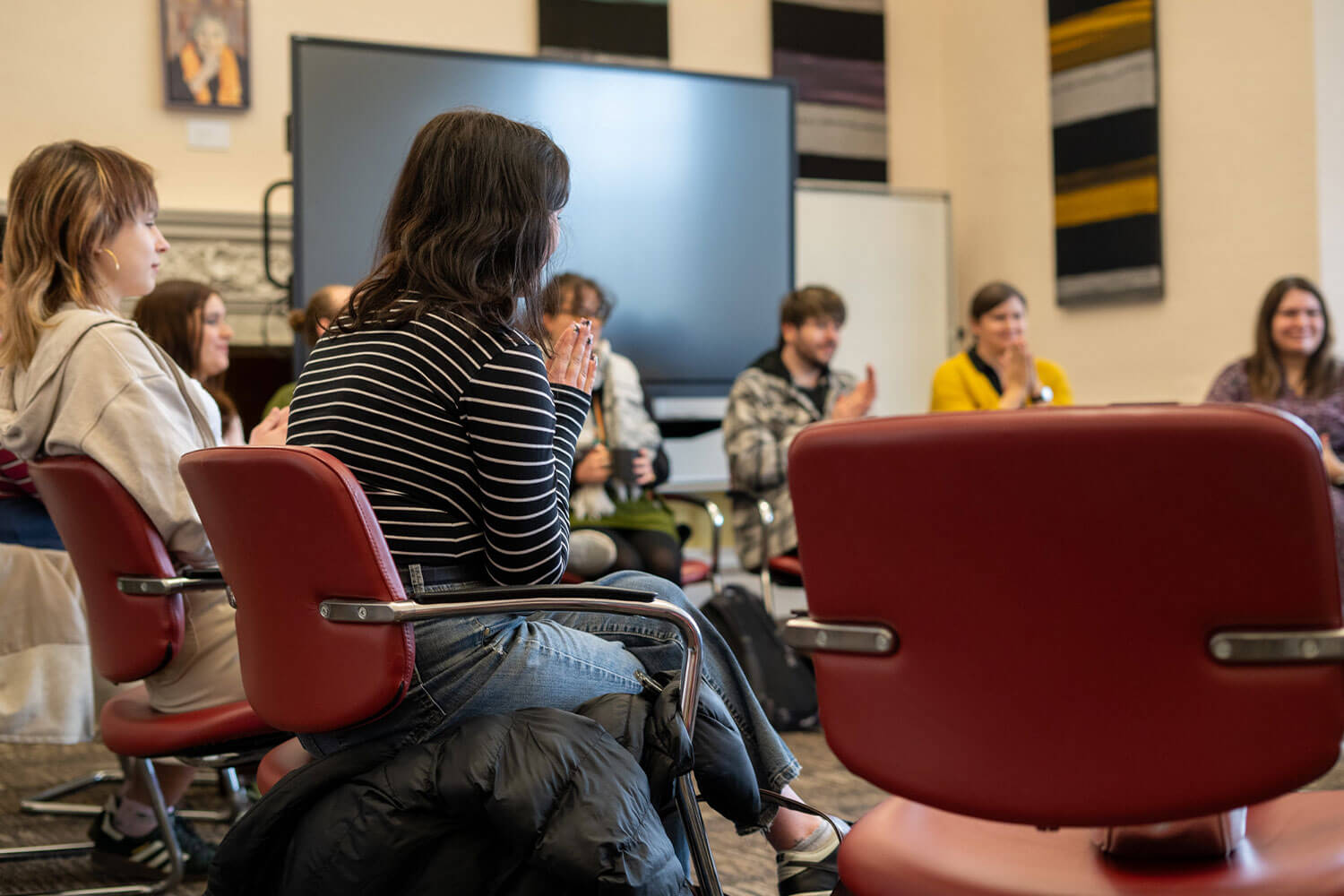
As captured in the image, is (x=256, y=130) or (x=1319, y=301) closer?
(x=1319, y=301)

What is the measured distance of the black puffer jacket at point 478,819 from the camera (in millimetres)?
1262

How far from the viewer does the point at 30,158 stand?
211cm

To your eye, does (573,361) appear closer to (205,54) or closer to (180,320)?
(180,320)

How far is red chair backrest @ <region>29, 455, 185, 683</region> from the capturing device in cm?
182

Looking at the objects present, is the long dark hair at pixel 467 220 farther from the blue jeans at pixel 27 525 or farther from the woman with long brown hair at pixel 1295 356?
the woman with long brown hair at pixel 1295 356

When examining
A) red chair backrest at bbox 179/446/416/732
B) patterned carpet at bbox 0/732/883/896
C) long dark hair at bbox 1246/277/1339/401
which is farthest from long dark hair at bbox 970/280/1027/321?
red chair backrest at bbox 179/446/416/732

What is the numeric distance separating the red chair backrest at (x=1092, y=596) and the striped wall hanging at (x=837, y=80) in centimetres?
514

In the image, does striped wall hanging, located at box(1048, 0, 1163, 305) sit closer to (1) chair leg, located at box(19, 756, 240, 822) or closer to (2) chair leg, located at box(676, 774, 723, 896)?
(1) chair leg, located at box(19, 756, 240, 822)

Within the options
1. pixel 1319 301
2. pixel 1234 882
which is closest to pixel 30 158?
pixel 1234 882

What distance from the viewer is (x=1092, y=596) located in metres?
0.98

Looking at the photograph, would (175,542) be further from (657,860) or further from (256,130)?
(256,130)

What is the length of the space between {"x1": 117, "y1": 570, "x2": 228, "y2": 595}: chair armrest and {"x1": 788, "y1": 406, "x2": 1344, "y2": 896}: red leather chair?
1067mm

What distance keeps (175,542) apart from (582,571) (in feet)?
5.02

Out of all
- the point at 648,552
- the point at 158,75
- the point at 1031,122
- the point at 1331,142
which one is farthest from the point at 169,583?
the point at 1031,122
